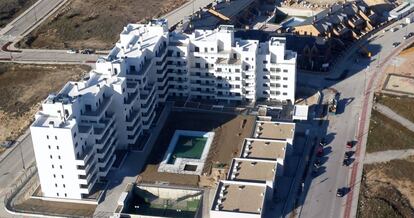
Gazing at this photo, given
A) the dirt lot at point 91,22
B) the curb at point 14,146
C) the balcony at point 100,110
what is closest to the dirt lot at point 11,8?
the dirt lot at point 91,22

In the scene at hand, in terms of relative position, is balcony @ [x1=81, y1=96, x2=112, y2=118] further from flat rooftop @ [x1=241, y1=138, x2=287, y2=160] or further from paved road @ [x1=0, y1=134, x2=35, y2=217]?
flat rooftop @ [x1=241, y1=138, x2=287, y2=160]

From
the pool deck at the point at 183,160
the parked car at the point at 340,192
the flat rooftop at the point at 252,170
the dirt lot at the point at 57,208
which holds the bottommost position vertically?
the dirt lot at the point at 57,208

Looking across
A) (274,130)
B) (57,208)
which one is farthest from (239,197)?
→ (57,208)

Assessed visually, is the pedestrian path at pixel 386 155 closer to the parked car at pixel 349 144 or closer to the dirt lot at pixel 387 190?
the dirt lot at pixel 387 190

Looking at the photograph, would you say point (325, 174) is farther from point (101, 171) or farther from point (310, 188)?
point (101, 171)

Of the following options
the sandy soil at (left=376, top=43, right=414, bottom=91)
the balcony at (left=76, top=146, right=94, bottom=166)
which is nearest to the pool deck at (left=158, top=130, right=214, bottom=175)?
the balcony at (left=76, top=146, right=94, bottom=166)

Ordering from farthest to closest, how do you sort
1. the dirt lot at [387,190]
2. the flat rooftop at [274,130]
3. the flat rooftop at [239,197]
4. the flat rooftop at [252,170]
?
the flat rooftop at [274,130] → the flat rooftop at [252,170] → the dirt lot at [387,190] → the flat rooftop at [239,197]
